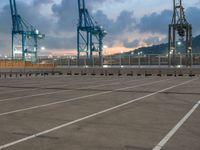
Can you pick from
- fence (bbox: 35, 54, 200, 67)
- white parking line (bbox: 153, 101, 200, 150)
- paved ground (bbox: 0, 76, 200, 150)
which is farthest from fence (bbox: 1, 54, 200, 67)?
white parking line (bbox: 153, 101, 200, 150)

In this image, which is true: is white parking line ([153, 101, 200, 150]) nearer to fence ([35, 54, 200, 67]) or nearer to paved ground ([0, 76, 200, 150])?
paved ground ([0, 76, 200, 150])

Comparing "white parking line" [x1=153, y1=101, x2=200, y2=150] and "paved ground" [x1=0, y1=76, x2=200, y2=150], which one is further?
"paved ground" [x1=0, y1=76, x2=200, y2=150]

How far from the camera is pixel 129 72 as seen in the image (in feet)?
135

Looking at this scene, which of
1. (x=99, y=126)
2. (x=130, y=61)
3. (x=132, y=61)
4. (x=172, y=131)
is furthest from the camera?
(x=130, y=61)

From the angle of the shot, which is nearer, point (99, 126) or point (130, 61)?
point (99, 126)

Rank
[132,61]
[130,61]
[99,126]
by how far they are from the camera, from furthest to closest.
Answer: [130,61] → [132,61] → [99,126]

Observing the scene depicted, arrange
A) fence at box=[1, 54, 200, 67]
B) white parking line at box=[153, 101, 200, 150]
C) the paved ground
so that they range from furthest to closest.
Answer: fence at box=[1, 54, 200, 67] < the paved ground < white parking line at box=[153, 101, 200, 150]

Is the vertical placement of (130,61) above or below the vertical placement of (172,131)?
above

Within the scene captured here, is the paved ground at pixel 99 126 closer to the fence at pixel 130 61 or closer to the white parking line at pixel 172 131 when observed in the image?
the white parking line at pixel 172 131

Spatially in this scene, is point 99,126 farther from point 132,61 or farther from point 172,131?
point 132,61

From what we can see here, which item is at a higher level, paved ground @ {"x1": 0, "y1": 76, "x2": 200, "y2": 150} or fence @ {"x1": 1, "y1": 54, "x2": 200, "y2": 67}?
fence @ {"x1": 1, "y1": 54, "x2": 200, "y2": 67}

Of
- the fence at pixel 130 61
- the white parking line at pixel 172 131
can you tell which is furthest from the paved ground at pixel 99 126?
the fence at pixel 130 61

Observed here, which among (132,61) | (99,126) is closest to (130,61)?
(132,61)

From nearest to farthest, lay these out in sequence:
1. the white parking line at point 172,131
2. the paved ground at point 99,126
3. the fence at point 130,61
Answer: the white parking line at point 172,131
the paved ground at point 99,126
the fence at point 130,61
